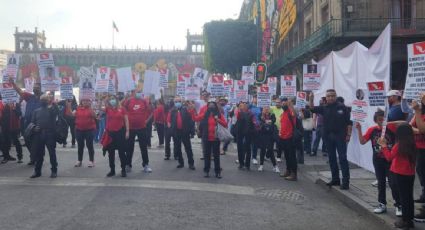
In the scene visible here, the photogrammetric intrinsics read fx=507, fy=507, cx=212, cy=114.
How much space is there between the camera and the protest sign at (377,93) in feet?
28.1

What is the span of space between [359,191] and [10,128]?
8.85 m

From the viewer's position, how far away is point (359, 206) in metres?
7.57

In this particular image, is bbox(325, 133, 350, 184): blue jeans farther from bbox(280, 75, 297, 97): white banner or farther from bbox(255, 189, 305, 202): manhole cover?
bbox(280, 75, 297, 97): white banner

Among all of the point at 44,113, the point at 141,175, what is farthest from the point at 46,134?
the point at 141,175

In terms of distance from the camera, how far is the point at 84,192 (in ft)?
27.9

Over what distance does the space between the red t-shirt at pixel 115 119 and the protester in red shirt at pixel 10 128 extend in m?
3.43

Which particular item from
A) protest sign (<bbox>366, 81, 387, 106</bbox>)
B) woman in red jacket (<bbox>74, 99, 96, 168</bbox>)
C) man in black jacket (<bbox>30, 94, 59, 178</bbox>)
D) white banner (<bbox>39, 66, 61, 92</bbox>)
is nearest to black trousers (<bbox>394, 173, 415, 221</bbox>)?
protest sign (<bbox>366, 81, 387, 106</bbox>)

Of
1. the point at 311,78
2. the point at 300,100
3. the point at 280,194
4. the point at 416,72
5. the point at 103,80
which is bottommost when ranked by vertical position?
the point at 280,194

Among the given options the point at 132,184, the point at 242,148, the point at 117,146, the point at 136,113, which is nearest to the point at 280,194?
the point at 132,184

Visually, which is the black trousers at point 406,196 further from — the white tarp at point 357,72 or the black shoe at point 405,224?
the white tarp at point 357,72

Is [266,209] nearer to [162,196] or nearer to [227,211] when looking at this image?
[227,211]

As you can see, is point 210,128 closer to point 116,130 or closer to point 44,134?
point 116,130

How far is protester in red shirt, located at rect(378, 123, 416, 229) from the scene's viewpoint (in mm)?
6104

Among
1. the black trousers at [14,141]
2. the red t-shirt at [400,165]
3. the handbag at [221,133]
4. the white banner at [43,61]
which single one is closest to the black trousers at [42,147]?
the black trousers at [14,141]
